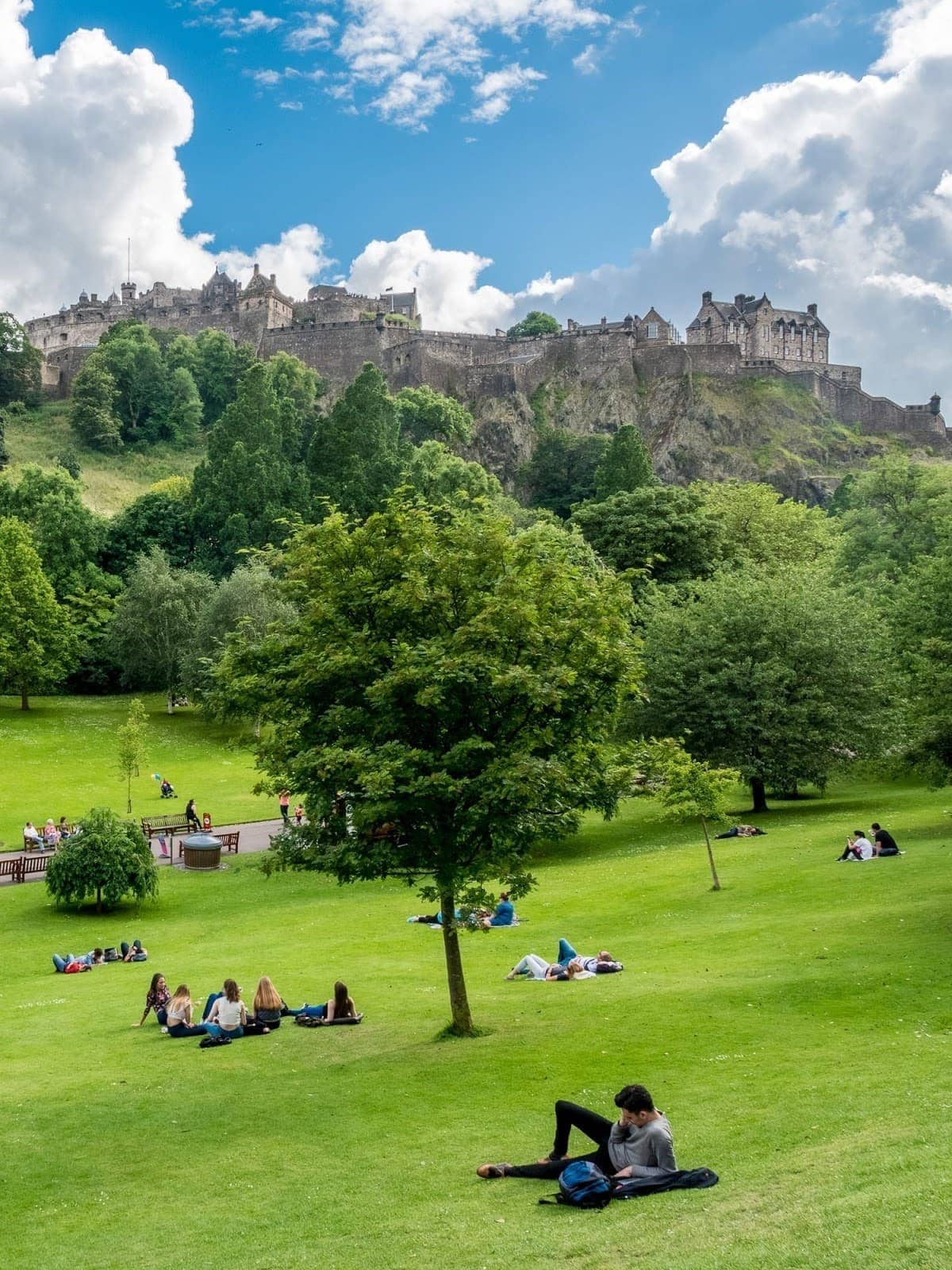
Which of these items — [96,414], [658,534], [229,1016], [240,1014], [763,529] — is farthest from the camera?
[96,414]

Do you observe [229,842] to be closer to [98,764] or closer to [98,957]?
[98,957]

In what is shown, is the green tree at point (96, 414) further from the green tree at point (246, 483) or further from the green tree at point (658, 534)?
the green tree at point (658, 534)

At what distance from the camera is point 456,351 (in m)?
129

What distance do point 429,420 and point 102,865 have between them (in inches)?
3425

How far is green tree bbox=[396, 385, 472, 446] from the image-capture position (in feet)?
369

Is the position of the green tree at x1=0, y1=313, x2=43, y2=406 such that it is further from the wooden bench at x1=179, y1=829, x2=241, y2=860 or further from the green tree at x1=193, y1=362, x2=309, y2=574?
the wooden bench at x1=179, y1=829, x2=241, y2=860

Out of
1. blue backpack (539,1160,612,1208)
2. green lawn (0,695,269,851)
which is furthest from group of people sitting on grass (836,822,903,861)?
green lawn (0,695,269,851)

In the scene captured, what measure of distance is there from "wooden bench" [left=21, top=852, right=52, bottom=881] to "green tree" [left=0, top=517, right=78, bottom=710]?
2705 cm

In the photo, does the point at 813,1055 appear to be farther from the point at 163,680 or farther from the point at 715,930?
the point at 163,680

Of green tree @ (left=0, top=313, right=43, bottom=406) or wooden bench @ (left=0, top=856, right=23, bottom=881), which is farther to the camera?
green tree @ (left=0, top=313, right=43, bottom=406)

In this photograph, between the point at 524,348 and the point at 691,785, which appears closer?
the point at 691,785

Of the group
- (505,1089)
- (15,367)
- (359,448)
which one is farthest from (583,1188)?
(15,367)

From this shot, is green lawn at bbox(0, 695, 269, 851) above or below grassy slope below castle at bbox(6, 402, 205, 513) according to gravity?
below

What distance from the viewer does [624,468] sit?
83.9 m
